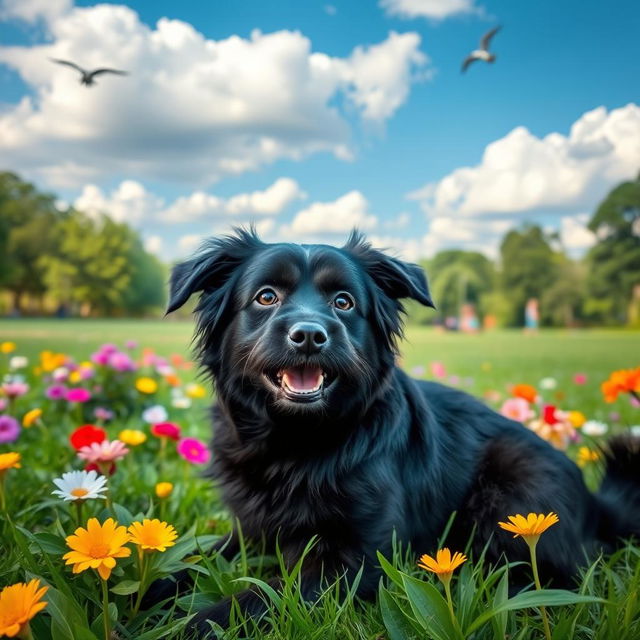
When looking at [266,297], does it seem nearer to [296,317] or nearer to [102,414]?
[296,317]

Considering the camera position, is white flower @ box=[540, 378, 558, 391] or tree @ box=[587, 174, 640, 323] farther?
tree @ box=[587, 174, 640, 323]

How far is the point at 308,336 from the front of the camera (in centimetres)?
217

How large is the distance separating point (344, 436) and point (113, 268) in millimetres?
15086

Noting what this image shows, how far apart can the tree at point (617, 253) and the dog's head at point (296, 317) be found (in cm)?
671

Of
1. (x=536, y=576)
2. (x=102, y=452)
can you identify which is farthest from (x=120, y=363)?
(x=536, y=576)

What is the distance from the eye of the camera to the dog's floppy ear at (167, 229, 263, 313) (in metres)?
2.63

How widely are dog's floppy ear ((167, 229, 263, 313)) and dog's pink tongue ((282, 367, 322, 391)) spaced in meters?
0.63

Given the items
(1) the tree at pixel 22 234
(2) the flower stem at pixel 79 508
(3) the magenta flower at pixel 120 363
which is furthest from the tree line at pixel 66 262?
(2) the flower stem at pixel 79 508

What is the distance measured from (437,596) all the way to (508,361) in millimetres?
11460

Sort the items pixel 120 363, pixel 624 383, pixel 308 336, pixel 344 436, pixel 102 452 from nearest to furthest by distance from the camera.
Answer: pixel 308 336 → pixel 102 452 → pixel 344 436 → pixel 624 383 → pixel 120 363

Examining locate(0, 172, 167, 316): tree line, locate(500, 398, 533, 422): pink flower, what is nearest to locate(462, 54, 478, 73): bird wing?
locate(500, 398, 533, 422): pink flower

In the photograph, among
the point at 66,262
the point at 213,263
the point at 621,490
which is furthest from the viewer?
the point at 66,262

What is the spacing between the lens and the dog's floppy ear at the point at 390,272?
2.62m

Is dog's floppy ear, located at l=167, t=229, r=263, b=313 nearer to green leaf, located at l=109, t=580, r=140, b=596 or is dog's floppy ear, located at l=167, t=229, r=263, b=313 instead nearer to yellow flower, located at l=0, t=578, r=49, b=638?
green leaf, located at l=109, t=580, r=140, b=596
